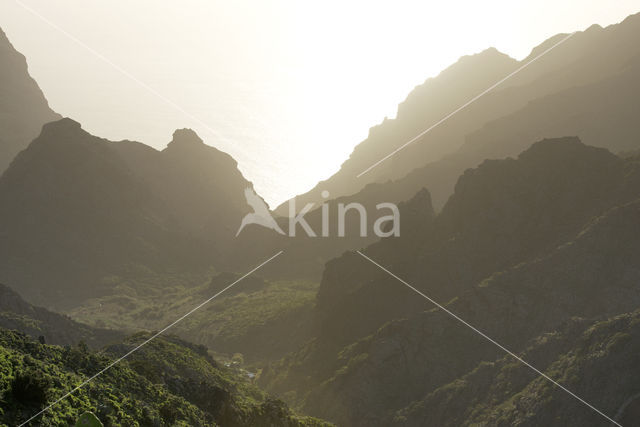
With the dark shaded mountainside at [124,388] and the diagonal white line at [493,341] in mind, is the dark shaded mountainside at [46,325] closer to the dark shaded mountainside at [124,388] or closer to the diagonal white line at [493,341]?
the dark shaded mountainside at [124,388]

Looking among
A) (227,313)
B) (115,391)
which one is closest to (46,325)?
(115,391)

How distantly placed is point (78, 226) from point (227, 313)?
7236 centimetres

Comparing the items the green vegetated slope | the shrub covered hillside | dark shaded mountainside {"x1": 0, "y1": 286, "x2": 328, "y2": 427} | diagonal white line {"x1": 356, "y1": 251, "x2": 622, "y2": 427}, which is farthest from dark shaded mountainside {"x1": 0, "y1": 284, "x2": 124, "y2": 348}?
diagonal white line {"x1": 356, "y1": 251, "x2": 622, "y2": 427}

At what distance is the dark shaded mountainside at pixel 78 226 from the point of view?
500ft

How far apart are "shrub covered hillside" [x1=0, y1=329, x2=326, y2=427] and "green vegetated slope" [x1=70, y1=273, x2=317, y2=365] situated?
5151 centimetres

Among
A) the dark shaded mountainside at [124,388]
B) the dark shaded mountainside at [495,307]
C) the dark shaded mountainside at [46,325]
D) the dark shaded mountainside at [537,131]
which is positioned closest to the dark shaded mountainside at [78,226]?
the dark shaded mountainside at [537,131]

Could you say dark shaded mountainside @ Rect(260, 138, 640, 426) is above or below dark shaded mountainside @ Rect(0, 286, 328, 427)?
below

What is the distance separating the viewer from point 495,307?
228 feet

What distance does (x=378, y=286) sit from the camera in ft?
294

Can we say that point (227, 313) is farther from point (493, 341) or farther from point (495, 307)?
point (493, 341)

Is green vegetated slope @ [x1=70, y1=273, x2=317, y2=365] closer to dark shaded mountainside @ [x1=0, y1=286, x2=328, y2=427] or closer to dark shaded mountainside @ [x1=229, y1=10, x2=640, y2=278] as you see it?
dark shaded mountainside @ [x1=229, y1=10, x2=640, y2=278]

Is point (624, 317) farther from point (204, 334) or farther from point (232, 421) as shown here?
point (204, 334)

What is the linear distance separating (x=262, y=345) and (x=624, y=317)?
6963 cm

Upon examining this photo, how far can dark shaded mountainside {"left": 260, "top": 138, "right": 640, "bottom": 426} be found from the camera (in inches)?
→ 2144
